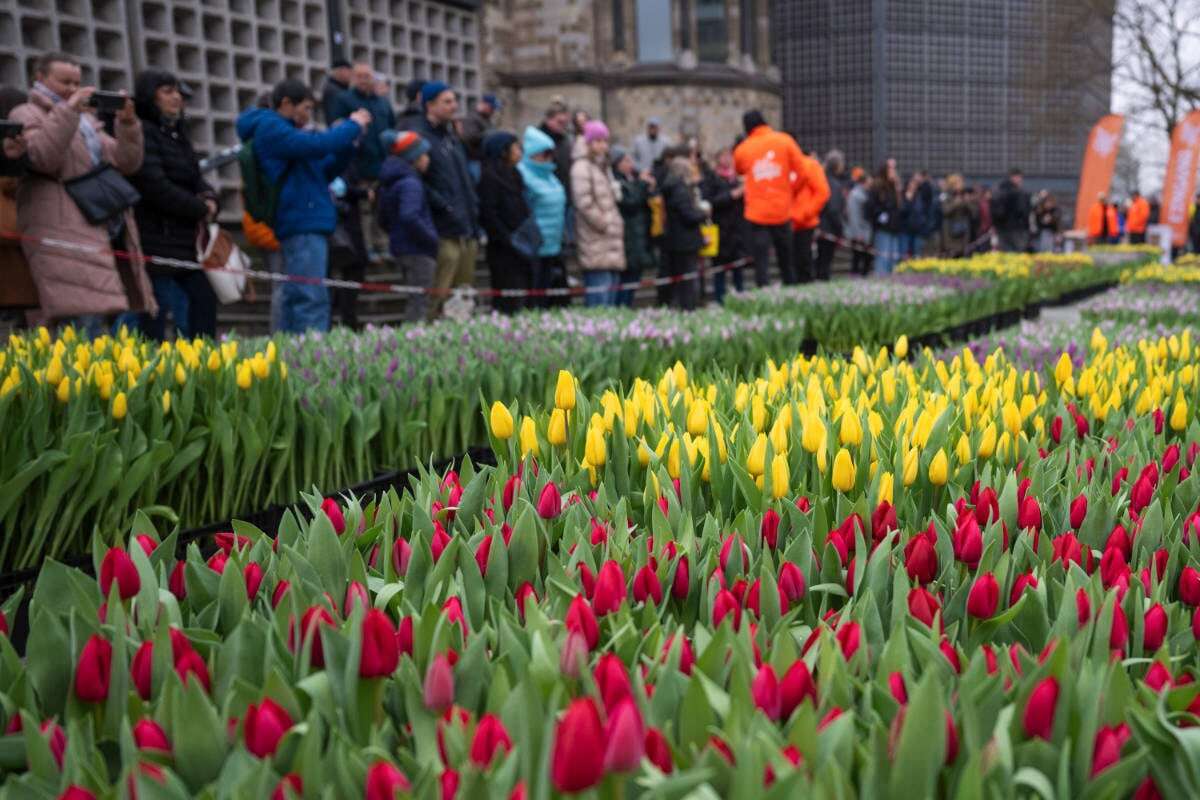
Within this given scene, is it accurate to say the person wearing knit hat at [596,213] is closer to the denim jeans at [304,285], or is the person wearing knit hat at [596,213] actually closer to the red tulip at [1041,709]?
the denim jeans at [304,285]

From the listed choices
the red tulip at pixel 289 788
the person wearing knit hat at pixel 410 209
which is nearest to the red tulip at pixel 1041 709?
the red tulip at pixel 289 788

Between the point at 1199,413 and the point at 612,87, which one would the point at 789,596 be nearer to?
the point at 1199,413

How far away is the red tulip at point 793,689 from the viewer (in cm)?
149

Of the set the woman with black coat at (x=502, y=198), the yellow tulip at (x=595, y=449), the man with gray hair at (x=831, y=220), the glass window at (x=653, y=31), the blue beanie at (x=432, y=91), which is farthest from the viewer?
the glass window at (x=653, y=31)

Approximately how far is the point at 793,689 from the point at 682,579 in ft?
1.62

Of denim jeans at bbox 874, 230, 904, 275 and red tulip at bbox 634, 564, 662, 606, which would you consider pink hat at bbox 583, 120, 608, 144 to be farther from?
red tulip at bbox 634, 564, 662, 606

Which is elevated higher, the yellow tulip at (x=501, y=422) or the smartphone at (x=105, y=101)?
the smartphone at (x=105, y=101)

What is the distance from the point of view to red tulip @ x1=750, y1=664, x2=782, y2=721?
1.47 metres

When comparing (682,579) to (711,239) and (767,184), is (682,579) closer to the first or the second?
(767,184)

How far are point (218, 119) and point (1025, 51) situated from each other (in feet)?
123

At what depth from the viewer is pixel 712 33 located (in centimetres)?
3244

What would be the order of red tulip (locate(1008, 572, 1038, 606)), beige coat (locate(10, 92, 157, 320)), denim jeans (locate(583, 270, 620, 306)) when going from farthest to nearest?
denim jeans (locate(583, 270, 620, 306)) → beige coat (locate(10, 92, 157, 320)) → red tulip (locate(1008, 572, 1038, 606))

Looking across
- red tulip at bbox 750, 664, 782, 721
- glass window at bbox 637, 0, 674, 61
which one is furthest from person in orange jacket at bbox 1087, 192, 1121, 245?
red tulip at bbox 750, 664, 782, 721

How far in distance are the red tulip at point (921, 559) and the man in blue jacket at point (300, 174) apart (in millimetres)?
6356
